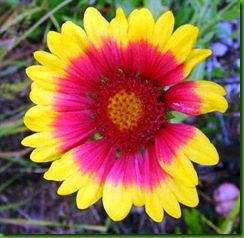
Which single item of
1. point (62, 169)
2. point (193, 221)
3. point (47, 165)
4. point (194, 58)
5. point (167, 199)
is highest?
point (194, 58)

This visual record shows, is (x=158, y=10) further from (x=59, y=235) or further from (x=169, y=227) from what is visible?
(x=59, y=235)

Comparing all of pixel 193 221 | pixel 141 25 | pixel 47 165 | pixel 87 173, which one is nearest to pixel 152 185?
pixel 87 173

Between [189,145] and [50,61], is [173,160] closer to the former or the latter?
[189,145]

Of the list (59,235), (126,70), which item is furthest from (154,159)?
(59,235)

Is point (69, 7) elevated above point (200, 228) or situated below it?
above

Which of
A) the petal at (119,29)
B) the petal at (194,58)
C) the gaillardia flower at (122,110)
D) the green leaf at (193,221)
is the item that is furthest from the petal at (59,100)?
the green leaf at (193,221)

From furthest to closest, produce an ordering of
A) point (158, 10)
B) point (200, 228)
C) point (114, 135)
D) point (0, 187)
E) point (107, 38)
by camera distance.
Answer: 1. point (0, 187)
2. point (200, 228)
3. point (158, 10)
4. point (114, 135)
5. point (107, 38)

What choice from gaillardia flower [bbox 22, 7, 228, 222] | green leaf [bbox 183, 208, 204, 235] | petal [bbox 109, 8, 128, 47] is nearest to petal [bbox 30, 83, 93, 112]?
gaillardia flower [bbox 22, 7, 228, 222]
